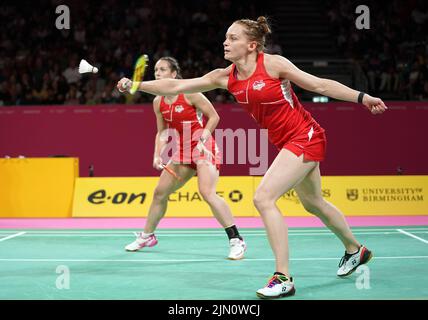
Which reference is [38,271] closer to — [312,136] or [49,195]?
[312,136]

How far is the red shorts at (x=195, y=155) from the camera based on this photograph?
7.12 m

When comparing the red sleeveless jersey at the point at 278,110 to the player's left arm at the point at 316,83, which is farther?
the red sleeveless jersey at the point at 278,110

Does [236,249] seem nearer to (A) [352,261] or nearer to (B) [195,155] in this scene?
(B) [195,155]

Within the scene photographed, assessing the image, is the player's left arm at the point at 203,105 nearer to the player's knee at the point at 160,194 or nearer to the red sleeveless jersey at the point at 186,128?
the red sleeveless jersey at the point at 186,128

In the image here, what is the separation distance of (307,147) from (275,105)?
1.32 ft

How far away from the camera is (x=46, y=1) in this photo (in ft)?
56.9

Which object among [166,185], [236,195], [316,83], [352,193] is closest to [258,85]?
[316,83]

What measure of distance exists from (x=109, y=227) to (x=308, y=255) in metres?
3.77

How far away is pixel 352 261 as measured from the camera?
5.68 meters

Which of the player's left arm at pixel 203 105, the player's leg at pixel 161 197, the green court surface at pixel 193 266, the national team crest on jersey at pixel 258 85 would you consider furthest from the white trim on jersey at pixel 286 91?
the player's leg at pixel 161 197

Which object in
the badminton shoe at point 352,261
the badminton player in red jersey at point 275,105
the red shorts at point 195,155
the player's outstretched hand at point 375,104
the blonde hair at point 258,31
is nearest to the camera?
the player's outstretched hand at point 375,104

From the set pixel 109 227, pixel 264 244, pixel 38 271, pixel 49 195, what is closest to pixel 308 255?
pixel 264 244

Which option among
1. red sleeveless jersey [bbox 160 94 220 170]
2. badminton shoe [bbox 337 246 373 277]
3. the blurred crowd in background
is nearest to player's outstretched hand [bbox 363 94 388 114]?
badminton shoe [bbox 337 246 373 277]

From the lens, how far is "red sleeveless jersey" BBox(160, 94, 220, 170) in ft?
23.6
